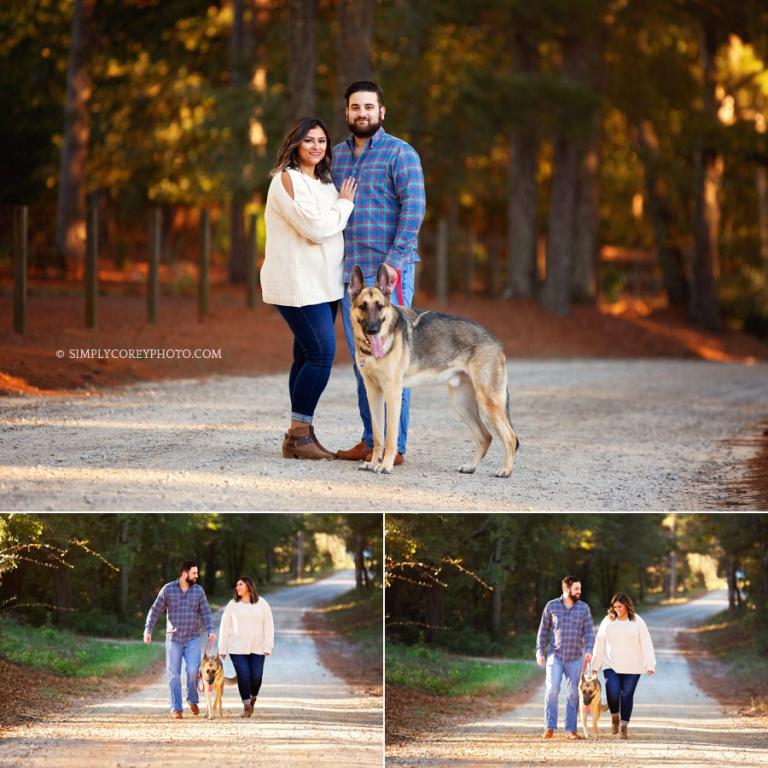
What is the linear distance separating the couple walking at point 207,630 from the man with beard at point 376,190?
5.93 feet

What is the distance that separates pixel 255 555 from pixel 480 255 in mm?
34871

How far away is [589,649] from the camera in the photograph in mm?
8172

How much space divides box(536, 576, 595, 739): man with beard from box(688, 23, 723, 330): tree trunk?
27.9m

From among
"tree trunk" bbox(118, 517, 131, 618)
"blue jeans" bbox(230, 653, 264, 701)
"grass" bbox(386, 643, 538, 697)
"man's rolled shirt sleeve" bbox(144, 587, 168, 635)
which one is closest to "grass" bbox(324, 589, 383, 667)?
"grass" bbox(386, 643, 538, 697)

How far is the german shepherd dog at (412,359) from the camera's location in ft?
28.1

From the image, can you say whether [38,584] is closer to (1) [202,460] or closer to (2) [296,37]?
(1) [202,460]

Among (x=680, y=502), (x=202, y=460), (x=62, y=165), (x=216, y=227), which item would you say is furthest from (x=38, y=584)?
(x=216, y=227)

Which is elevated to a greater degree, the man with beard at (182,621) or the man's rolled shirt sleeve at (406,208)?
the man's rolled shirt sleeve at (406,208)

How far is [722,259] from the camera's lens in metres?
47.9

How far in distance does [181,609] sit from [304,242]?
2.52 m

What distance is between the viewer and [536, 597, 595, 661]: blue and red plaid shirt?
26.8 feet

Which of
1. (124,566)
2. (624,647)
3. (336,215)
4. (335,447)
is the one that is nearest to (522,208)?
(335,447)

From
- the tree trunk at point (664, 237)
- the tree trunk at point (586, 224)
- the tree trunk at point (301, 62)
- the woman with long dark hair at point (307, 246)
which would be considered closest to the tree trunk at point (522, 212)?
the tree trunk at point (586, 224)

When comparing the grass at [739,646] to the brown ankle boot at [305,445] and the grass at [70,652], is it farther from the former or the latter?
the grass at [70,652]
